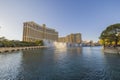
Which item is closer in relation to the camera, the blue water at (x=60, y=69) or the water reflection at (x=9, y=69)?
the blue water at (x=60, y=69)

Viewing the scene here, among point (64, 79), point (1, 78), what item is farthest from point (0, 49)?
point (64, 79)

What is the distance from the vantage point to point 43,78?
19.6 meters

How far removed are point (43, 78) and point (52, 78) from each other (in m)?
1.44

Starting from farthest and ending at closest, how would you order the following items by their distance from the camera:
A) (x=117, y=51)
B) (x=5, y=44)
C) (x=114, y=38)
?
1. (x=5, y=44)
2. (x=114, y=38)
3. (x=117, y=51)

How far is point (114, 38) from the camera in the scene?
74.8 metres

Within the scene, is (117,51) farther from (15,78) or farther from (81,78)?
(15,78)

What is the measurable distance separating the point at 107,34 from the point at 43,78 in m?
70.2

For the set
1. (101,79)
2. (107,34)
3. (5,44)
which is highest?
(107,34)

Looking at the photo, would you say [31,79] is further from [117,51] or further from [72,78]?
[117,51]

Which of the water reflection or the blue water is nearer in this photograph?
the blue water

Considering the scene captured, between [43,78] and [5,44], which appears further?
[5,44]

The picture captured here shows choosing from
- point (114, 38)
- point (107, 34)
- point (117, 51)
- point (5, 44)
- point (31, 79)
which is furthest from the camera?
point (5, 44)

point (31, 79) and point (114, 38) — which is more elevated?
point (114, 38)

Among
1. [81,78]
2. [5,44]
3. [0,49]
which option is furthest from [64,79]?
[5,44]
